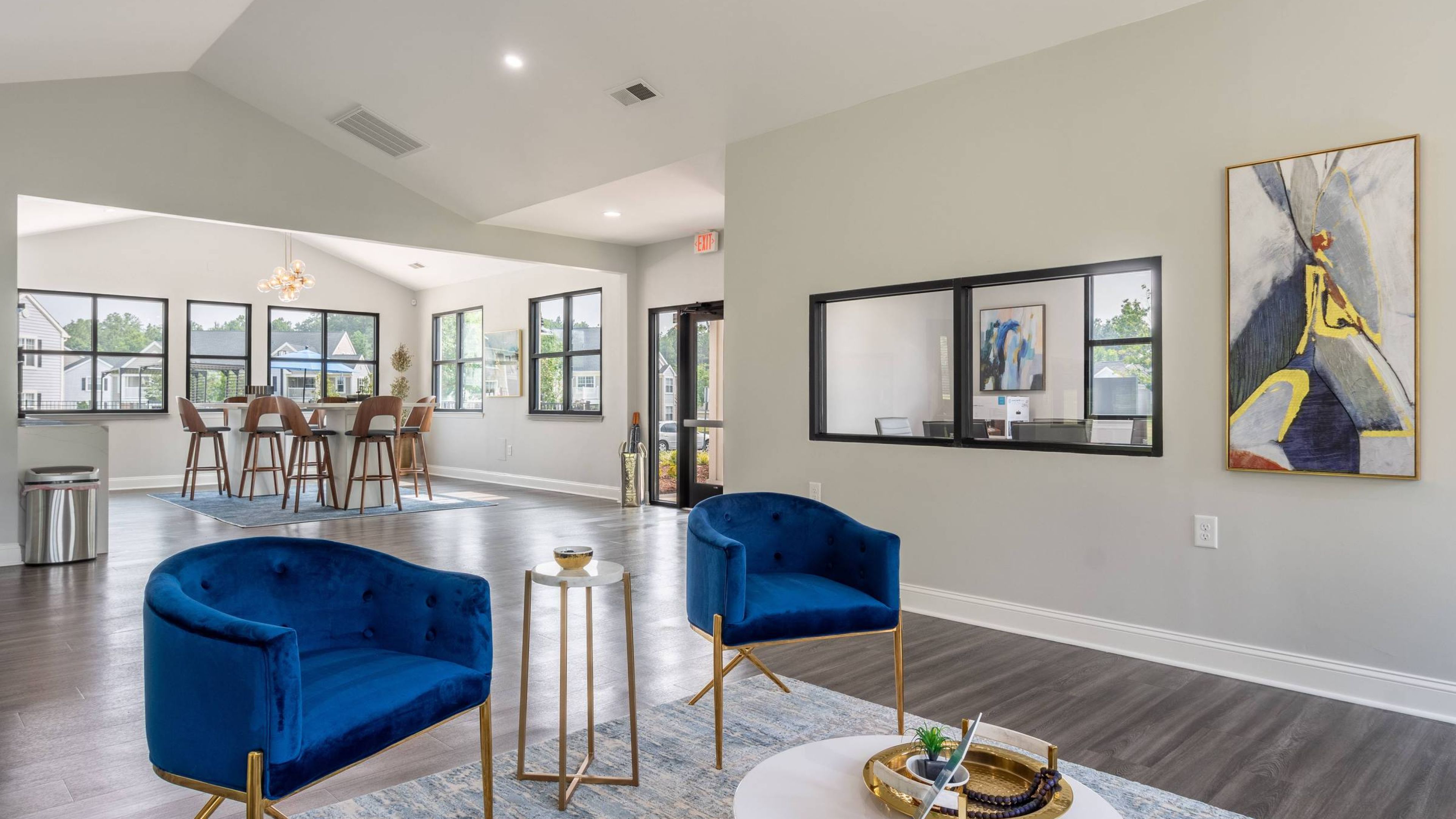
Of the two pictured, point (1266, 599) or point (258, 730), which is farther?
point (1266, 599)

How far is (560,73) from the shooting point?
4.99m

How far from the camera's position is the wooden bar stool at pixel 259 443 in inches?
330

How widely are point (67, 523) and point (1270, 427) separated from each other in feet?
22.0

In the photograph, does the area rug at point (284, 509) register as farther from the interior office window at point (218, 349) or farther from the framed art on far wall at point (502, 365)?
A: the framed art on far wall at point (502, 365)

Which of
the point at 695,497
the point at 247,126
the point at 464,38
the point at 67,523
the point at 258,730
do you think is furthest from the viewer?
the point at 695,497

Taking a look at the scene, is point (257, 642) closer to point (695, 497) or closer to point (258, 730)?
point (258, 730)

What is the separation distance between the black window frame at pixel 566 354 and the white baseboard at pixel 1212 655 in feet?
18.1

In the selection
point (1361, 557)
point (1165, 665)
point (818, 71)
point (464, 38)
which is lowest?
point (1165, 665)

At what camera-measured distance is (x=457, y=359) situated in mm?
11297

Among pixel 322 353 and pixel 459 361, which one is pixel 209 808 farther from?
pixel 322 353

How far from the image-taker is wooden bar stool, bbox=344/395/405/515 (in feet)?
25.4

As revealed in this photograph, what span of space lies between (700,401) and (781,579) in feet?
17.7

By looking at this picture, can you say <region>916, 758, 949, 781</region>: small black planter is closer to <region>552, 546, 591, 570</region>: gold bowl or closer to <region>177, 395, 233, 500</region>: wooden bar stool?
<region>552, 546, 591, 570</region>: gold bowl

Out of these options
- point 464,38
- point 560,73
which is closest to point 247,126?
point 464,38
